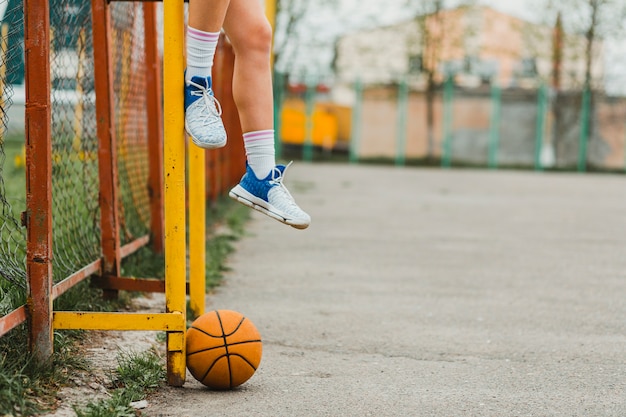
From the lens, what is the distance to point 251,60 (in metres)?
3.46

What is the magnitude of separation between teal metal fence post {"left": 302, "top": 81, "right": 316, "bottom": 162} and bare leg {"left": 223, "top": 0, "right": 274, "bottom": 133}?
2331 cm

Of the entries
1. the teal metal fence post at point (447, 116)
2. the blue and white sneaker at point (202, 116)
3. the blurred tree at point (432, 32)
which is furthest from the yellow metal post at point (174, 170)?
the blurred tree at point (432, 32)

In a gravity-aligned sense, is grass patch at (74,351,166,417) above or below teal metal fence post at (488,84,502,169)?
below

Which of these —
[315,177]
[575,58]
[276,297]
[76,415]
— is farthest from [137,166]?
[575,58]

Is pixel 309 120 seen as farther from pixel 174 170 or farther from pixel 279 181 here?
pixel 174 170

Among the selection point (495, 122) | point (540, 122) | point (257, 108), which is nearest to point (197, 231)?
point (257, 108)

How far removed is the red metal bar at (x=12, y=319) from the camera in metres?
2.98

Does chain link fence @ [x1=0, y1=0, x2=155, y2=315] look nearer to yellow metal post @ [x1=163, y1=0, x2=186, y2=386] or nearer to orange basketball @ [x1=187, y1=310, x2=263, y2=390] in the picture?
yellow metal post @ [x1=163, y1=0, x2=186, y2=386]

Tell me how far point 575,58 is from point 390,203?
17155 mm

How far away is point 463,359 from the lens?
4.09m

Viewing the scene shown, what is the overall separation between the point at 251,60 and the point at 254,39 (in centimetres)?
8

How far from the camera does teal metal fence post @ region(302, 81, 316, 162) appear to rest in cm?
2691

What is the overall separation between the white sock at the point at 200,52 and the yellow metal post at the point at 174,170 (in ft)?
0.26

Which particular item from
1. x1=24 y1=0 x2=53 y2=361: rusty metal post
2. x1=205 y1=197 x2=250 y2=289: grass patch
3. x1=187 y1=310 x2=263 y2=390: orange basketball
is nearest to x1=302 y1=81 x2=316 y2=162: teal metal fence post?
x1=205 y1=197 x2=250 y2=289: grass patch
